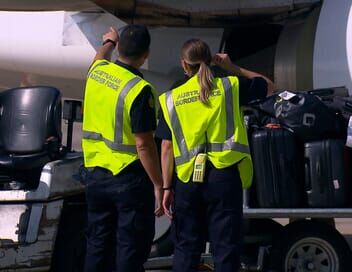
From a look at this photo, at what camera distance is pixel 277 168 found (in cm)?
563

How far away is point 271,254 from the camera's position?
5930 millimetres

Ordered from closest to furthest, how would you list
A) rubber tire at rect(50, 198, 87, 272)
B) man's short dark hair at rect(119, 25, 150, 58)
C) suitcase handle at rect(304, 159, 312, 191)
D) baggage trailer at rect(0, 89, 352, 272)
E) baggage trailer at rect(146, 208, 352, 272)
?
man's short dark hair at rect(119, 25, 150, 58) < baggage trailer at rect(0, 89, 352, 272) < rubber tire at rect(50, 198, 87, 272) < suitcase handle at rect(304, 159, 312, 191) < baggage trailer at rect(146, 208, 352, 272)

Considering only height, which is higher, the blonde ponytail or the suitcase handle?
the blonde ponytail

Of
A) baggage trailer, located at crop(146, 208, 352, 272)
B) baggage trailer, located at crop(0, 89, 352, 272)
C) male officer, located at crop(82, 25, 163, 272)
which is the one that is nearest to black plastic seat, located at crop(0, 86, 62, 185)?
baggage trailer, located at crop(0, 89, 352, 272)

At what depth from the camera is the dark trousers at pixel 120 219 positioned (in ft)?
14.2

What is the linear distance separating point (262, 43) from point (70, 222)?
5374 millimetres

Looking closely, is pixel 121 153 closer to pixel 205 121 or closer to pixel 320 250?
pixel 205 121

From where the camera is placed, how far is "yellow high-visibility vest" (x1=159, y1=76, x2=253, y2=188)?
14.3 ft

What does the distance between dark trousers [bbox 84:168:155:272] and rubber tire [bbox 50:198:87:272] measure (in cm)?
103

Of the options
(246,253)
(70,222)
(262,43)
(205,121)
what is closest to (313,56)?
(262,43)

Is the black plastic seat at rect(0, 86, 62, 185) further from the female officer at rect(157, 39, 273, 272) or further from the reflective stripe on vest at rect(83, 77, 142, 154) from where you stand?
the female officer at rect(157, 39, 273, 272)

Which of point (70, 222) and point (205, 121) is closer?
point (205, 121)

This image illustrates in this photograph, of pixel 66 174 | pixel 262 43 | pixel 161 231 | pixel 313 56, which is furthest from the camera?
pixel 262 43

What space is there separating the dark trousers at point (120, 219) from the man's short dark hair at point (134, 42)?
631mm
